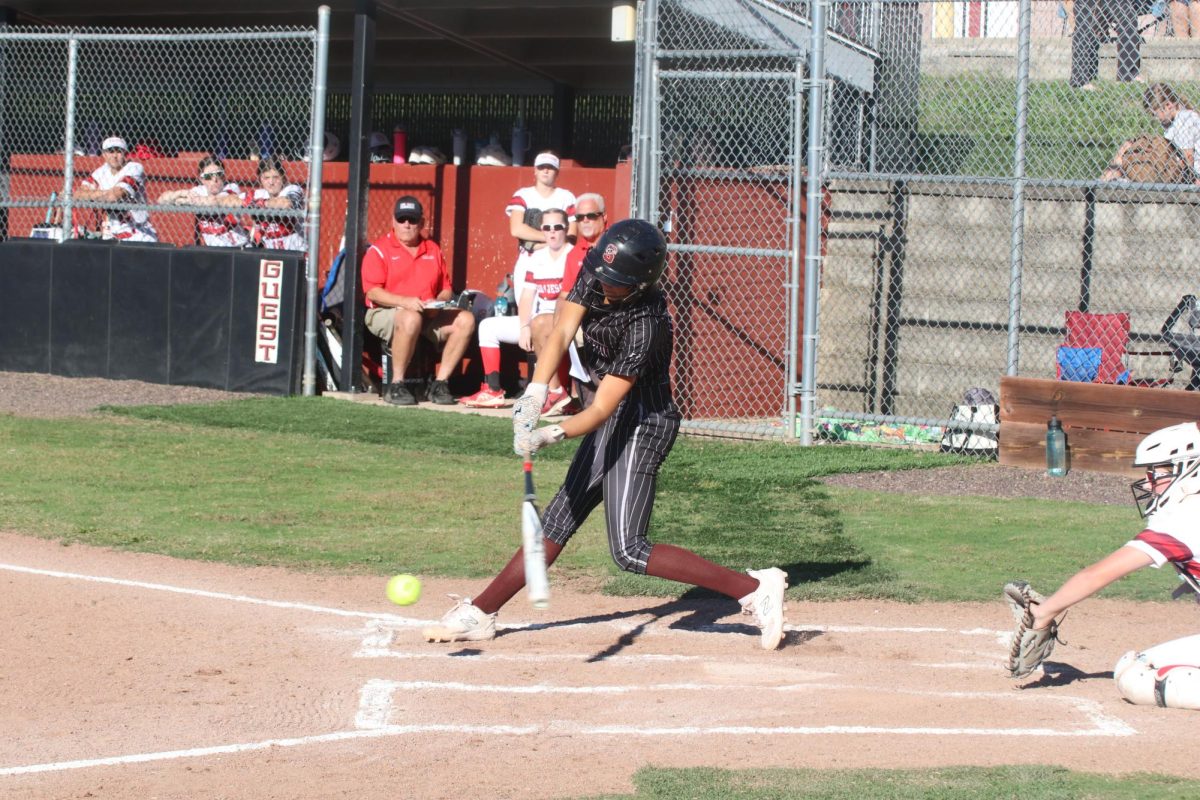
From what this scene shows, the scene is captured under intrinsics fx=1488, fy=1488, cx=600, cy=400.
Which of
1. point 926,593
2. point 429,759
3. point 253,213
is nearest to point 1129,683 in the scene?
point 926,593

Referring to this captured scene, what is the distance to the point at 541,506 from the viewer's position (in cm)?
889

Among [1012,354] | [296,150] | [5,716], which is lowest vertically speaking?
[5,716]

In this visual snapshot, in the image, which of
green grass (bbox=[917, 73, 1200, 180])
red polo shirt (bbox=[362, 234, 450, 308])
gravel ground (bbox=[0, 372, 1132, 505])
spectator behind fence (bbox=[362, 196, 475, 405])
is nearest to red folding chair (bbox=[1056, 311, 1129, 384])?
gravel ground (bbox=[0, 372, 1132, 505])

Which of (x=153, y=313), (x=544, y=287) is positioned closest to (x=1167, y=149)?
(x=544, y=287)

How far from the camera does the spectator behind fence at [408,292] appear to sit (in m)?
13.1

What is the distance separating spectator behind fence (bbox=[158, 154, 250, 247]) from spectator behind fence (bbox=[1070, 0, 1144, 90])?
7.62 metres

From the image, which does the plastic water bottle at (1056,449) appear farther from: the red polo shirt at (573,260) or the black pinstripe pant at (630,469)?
the black pinstripe pant at (630,469)

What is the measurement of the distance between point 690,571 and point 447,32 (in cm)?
1110

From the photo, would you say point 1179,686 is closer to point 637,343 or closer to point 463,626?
point 637,343

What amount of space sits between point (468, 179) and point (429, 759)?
10971mm

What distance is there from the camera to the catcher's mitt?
5270 millimetres

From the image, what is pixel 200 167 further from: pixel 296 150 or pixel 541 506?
pixel 541 506

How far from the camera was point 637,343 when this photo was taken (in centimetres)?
568

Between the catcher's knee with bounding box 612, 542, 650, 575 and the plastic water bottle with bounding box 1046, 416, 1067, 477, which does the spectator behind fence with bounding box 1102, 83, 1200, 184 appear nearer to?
the plastic water bottle with bounding box 1046, 416, 1067, 477
